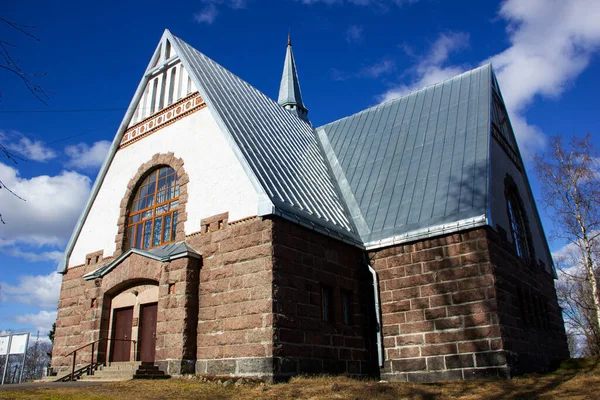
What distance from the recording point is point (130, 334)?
13234mm

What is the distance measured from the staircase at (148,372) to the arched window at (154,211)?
3.62 m

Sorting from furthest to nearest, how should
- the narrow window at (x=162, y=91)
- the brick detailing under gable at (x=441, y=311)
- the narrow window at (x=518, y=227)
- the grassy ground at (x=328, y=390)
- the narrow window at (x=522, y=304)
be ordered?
1. the narrow window at (x=162, y=91)
2. the narrow window at (x=518, y=227)
3. the narrow window at (x=522, y=304)
4. the brick detailing under gable at (x=441, y=311)
5. the grassy ground at (x=328, y=390)

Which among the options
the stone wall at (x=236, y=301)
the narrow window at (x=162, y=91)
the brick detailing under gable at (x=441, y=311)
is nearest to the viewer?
the stone wall at (x=236, y=301)

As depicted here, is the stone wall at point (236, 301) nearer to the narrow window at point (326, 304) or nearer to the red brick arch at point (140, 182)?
the red brick arch at point (140, 182)

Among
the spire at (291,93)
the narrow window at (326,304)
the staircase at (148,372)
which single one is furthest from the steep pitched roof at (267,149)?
the spire at (291,93)

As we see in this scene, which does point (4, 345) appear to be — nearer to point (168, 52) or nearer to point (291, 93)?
point (168, 52)

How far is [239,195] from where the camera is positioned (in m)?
12.2

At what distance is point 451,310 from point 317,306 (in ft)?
10.5

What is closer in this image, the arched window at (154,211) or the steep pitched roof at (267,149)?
the steep pitched roof at (267,149)

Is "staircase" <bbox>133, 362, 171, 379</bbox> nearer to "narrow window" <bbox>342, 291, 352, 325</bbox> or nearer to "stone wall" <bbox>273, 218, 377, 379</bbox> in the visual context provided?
"stone wall" <bbox>273, 218, 377, 379</bbox>

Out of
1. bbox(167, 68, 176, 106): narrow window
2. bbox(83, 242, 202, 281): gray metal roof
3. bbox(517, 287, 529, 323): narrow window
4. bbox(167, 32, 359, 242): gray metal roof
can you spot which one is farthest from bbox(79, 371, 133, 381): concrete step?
bbox(517, 287, 529, 323): narrow window

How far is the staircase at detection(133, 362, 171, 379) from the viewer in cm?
1080

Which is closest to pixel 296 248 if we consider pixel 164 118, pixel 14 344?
pixel 164 118

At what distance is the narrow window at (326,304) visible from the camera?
12164 mm
